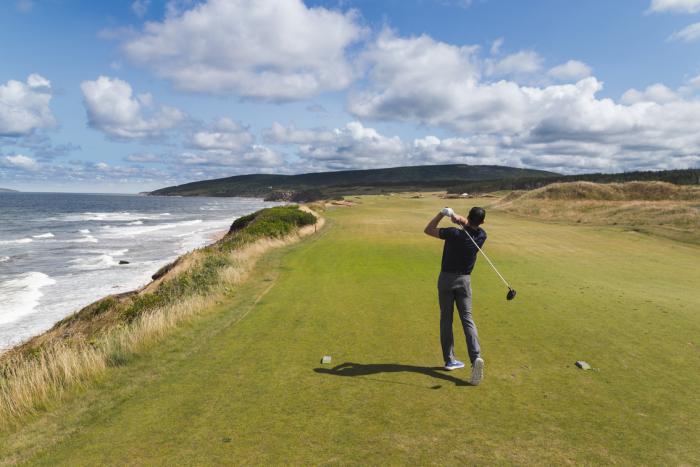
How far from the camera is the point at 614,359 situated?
29.7ft

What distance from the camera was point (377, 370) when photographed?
8609mm

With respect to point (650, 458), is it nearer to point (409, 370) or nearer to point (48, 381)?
point (409, 370)

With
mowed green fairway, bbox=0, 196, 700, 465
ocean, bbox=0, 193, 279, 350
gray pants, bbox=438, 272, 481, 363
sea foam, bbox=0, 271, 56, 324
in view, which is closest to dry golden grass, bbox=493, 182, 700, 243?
mowed green fairway, bbox=0, 196, 700, 465

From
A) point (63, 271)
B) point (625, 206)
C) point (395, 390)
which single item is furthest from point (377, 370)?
point (625, 206)

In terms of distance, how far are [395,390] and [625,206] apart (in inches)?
2001

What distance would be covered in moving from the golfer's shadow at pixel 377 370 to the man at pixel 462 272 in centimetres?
69

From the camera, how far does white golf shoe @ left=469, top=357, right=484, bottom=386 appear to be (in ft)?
25.3

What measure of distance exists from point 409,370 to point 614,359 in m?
4.27

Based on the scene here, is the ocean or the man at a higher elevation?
the man

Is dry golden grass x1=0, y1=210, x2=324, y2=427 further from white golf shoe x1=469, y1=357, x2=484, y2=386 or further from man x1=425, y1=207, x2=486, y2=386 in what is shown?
white golf shoe x1=469, y1=357, x2=484, y2=386

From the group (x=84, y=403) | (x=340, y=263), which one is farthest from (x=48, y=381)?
(x=340, y=263)

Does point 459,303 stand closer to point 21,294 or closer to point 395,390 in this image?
point 395,390

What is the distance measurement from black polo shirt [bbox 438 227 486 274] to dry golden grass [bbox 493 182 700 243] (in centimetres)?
3110

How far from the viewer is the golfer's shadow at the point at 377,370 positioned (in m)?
8.39
